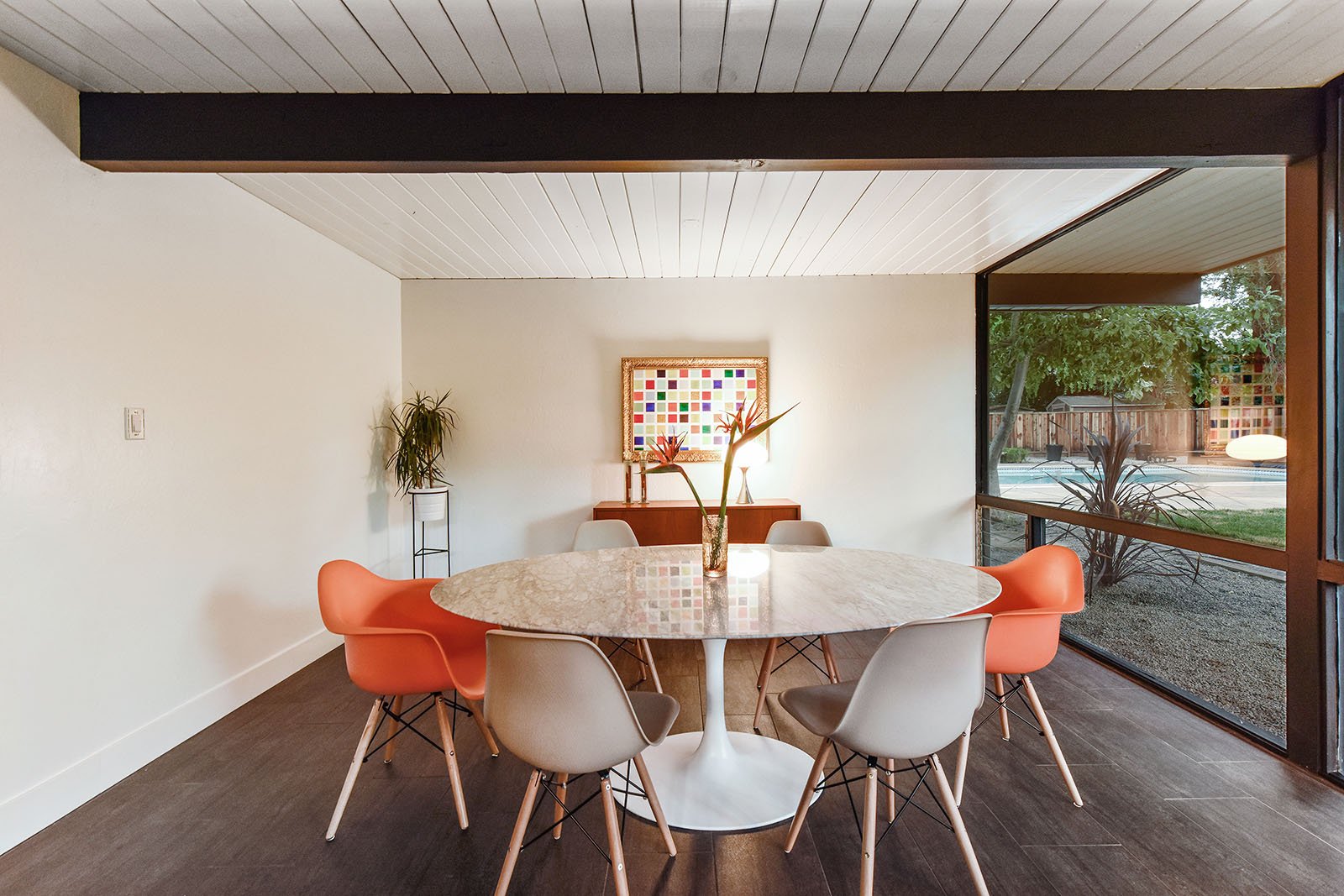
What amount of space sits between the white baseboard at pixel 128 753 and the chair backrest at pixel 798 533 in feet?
9.08

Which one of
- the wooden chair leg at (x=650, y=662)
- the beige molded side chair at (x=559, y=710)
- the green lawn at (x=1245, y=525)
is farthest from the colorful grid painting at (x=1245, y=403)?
the beige molded side chair at (x=559, y=710)

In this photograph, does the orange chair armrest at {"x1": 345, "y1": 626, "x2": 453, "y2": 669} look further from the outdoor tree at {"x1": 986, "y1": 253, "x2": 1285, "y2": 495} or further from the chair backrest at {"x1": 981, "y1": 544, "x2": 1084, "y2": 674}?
the outdoor tree at {"x1": 986, "y1": 253, "x2": 1285, "y2": 495}

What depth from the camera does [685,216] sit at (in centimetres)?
353

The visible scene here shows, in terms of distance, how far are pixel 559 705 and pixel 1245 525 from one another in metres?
3.00

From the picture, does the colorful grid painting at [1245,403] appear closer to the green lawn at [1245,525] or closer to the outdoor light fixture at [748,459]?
the green lawn at [1245,525]

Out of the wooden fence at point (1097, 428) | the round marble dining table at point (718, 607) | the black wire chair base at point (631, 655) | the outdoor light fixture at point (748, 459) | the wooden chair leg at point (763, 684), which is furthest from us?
the outdoor light fixture at point (748, 459)

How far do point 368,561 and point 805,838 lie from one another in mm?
3504

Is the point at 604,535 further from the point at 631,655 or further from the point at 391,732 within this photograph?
the point at 391,732

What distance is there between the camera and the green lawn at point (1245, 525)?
261 cm

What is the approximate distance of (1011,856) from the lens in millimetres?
1983

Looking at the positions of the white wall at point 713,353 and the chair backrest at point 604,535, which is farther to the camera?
the white wall at point 713,353

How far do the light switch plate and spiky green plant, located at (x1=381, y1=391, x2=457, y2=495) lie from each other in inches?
74.9

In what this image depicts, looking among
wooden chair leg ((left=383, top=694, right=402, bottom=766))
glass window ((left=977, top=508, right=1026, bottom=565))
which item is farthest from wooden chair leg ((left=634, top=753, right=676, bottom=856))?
glass window ((left=977, top=508, right=1026, bottom=565))

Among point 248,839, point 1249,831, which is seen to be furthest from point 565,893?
point 1249,831
